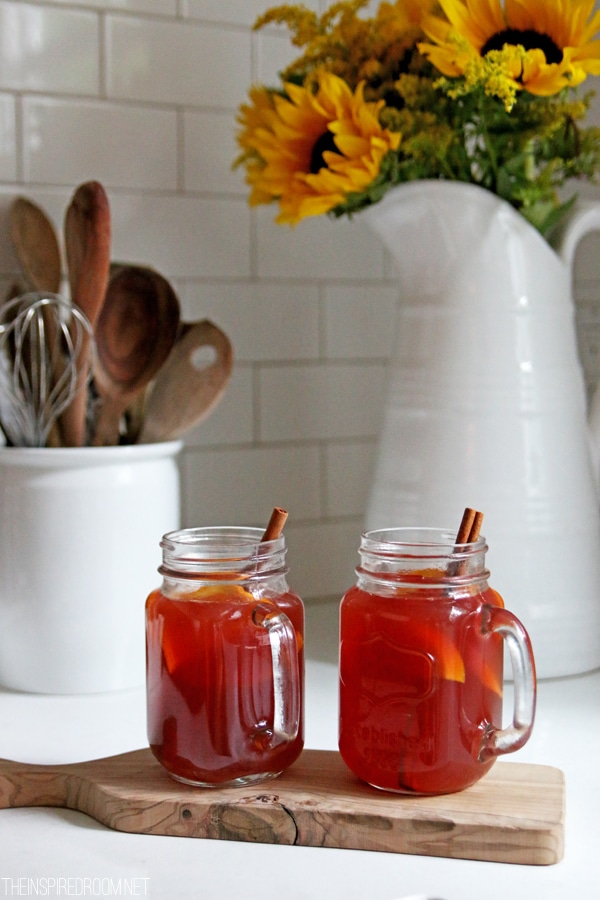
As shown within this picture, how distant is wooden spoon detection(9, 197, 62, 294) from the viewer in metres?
0.94

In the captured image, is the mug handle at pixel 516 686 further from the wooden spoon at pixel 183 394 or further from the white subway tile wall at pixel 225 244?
the white subway tile wall at pixel 225 244

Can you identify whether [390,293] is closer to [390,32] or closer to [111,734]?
[390,32]

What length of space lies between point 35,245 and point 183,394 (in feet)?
0.64

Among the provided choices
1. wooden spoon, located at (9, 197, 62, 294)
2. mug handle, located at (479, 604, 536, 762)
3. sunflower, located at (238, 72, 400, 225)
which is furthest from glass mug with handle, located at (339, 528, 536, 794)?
wooden spoon, located at (9, 197, 62, 294)

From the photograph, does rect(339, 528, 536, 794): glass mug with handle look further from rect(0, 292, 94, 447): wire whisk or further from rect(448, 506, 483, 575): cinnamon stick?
rect(0, 292, 94, 447): wire whisk

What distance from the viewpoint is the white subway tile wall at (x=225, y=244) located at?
1008 millimetres

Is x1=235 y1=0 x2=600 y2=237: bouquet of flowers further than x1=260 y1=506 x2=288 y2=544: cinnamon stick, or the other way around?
x1=235 y1=0 x2=600 y2=237: bouquet of flowers

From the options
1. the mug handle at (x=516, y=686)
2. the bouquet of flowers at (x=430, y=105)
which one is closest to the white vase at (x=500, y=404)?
the bouquet of flowers at (x=430, y=105)

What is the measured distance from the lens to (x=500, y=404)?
861 millimetres

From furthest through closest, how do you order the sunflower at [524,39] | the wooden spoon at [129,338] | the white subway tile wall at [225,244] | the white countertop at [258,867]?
the white subway tile wall at [225,244], the wooden spoon at [129,338], the sunflower at [524,39], the white countertop at [258,867]

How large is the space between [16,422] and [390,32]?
0.44m

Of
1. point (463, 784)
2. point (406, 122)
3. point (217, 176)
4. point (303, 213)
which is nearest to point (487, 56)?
point (406, 122)

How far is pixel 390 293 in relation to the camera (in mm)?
1195

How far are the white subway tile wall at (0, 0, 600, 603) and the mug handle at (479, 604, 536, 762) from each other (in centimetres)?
55
